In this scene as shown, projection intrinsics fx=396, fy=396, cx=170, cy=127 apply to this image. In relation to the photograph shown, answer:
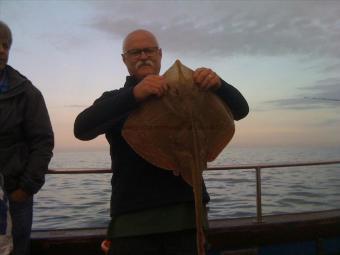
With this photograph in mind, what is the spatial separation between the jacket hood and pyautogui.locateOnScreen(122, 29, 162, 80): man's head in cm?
95

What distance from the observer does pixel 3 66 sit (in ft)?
10.5

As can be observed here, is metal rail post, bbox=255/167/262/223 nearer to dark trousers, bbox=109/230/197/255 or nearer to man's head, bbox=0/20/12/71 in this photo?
dark trousers, bbox=109/230/197/255

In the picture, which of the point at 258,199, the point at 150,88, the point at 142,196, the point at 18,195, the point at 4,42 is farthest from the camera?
the point at 258,199

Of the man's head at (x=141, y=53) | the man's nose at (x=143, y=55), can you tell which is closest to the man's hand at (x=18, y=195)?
the man's head at (x=141, y=53)

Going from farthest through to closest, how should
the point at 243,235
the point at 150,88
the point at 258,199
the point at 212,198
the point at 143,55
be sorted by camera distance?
the point at 212,198, the point at 258,199, the point at 243,235, the point at 143,55, the point at 150,88

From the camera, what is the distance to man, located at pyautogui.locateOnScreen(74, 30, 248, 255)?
8.55ft

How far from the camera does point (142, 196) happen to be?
2.65 m

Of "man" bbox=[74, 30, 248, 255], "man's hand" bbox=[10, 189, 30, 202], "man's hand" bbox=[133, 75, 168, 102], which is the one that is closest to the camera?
"man's hand" bbox=[133, 75, 168, 102]

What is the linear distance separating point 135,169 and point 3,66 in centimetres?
145

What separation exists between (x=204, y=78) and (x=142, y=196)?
2.89 feet

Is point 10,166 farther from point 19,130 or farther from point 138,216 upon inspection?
point 138,216

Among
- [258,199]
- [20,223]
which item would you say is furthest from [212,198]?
[20,223]

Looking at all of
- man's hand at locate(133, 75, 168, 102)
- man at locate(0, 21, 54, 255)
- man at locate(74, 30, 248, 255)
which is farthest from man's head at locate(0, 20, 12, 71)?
man's hand at locate(133, 75, 168, 102)

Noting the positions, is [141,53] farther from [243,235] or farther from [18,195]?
[243,235]
